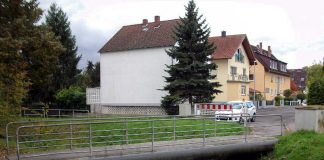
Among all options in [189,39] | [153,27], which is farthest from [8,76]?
[153,27]

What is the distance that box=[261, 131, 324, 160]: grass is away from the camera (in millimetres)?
13945

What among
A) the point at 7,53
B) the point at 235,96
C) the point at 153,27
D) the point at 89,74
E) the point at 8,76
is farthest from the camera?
the point at 89,74

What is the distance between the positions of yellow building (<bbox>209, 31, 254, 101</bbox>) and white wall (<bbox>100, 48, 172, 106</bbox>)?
35.7 ft

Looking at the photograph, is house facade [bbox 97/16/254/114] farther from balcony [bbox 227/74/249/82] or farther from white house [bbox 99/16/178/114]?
balcony [bbox 227/74/249/82]

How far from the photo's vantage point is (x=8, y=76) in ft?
62.1

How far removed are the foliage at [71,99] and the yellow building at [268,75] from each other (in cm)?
2912

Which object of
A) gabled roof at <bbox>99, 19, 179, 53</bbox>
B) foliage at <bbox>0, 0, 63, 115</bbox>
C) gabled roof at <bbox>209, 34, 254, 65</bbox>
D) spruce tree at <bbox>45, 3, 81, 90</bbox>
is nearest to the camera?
foliage at <bbox>0, 0, 63, 115</bbox>

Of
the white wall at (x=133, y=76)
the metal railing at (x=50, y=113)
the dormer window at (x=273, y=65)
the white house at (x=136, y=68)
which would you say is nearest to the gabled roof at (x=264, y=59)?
the dormer window at (x=273, y=65)

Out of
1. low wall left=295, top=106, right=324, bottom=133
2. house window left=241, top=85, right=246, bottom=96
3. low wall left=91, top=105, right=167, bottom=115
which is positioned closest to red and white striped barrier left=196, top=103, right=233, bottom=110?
low wall left=295, top=106, right=324, bottom=133

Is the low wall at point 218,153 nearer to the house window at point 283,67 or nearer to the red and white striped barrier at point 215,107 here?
the red and white striped barrier at point 215,107

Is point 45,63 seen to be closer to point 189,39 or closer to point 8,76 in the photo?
point 8,76

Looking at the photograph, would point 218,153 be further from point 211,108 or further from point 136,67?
point 136,67

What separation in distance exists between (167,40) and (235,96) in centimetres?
1583

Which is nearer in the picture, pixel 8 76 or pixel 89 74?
pixel 8 76
